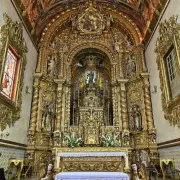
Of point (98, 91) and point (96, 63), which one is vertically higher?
point (96, 63)

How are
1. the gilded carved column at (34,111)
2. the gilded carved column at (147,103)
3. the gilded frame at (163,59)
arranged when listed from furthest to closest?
the gilded carved column at (147,103)
the gilded carved column at (34,111)
the gilded frame at (163,59)

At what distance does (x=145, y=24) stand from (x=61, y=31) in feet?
19.3

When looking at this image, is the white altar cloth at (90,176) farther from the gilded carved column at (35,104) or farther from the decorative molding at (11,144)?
the gilded carved column at (35,104)

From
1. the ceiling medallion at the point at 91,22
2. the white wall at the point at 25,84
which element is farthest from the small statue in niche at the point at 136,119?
the white wall at the point at 25,84

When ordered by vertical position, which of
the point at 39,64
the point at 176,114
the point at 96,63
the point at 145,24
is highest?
the point at 145,24

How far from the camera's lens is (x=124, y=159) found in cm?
837

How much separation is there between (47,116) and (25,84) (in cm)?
228

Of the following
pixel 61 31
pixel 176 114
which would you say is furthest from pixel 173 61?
pixel 61 31

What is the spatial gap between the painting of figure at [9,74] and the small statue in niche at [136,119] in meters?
6.91

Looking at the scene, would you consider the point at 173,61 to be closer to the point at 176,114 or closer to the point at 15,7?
the point at 176,114

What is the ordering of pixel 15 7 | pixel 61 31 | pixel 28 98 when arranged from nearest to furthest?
pixel 15 7 < pixel 28 98 < pixel 61 31

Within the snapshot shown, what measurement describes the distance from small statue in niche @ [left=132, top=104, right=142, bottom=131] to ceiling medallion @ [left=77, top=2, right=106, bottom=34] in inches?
235

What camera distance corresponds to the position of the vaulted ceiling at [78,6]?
10781 mm

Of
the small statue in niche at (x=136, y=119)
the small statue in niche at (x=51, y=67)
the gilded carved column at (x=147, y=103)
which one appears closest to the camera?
the gilded carved column at (x=147, y=103)
